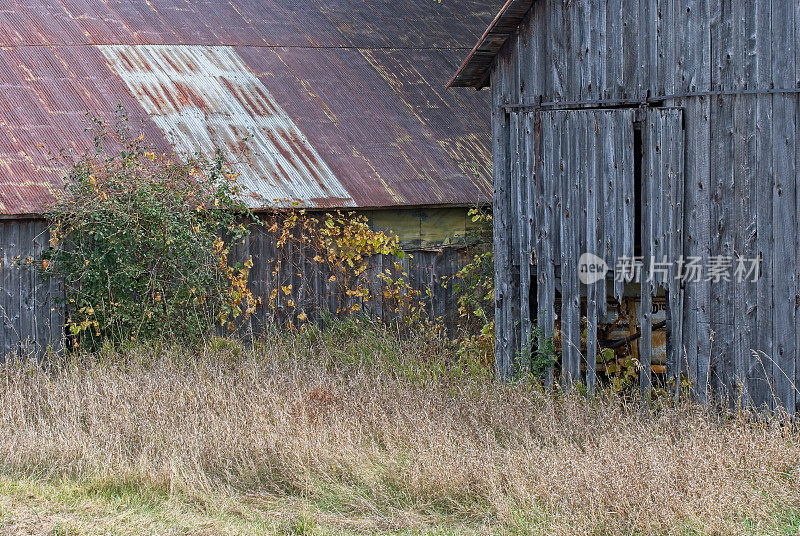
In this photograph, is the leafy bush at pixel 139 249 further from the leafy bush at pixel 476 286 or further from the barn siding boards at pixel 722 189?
the barn siding boards at pixel 722 189

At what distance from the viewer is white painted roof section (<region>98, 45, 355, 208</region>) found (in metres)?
11.0

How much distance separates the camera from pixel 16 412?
7.61 m

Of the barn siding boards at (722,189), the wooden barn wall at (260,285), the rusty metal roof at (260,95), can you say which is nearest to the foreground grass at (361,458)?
the barn siding boards at (722,189)

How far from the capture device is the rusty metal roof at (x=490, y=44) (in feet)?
28.1

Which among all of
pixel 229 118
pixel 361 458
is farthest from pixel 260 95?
pixel 361 458

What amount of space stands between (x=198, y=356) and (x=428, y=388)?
8.29ft

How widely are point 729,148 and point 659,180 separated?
603mm

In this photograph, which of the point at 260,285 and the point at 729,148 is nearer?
the point at 729,148

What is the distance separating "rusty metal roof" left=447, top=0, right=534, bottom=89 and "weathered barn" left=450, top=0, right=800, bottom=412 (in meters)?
0.02

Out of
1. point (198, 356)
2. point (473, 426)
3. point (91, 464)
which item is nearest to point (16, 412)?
point (91, 464)

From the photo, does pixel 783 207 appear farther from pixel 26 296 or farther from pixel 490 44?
pixel 26 296

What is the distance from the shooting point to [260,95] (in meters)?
12.5

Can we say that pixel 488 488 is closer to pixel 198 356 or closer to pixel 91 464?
pixel 91 464

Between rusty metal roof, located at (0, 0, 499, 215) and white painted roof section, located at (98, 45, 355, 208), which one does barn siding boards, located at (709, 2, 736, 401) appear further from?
white painted roof section, located at (98, 45, 355, 208)
